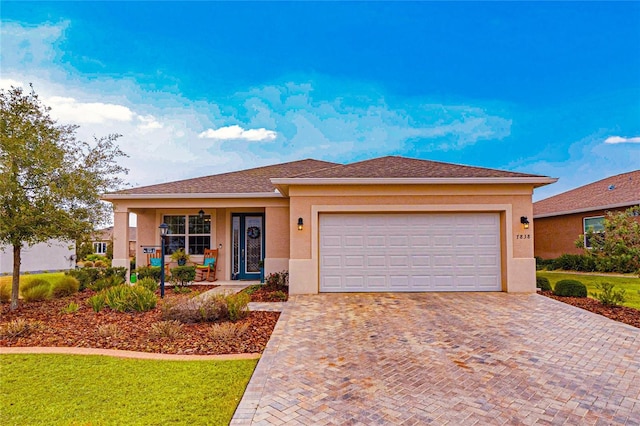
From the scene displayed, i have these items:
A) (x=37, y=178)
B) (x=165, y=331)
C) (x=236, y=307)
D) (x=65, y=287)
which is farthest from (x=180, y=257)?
(x=165, y=331)

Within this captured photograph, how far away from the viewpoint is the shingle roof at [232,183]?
12.9m

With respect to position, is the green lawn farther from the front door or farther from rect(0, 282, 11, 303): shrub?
rect(0, 282, 11, 303): shrub

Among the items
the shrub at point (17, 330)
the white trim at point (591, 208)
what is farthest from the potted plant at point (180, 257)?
the white trim at point (591, 208)

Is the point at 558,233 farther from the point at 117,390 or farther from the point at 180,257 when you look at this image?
the point at 117,390

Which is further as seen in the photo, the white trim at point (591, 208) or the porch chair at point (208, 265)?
the white trim at point (591, 208)

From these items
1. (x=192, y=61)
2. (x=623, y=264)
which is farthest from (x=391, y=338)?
(x=192, y=61)

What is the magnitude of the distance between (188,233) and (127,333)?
8.30 metres

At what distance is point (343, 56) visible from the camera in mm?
16656

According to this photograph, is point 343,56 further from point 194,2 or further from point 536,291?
point 536,291

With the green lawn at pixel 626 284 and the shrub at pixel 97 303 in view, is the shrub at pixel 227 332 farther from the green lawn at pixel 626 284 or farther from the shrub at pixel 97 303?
the green lawn at pixel 626 284

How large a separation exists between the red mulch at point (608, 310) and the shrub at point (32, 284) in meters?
13.9

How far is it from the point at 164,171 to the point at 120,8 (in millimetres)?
11401

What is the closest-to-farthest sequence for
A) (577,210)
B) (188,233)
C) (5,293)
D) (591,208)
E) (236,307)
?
(236,307), (5,293), (188,233), (591,208), (577,210)

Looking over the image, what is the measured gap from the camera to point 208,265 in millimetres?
13648
